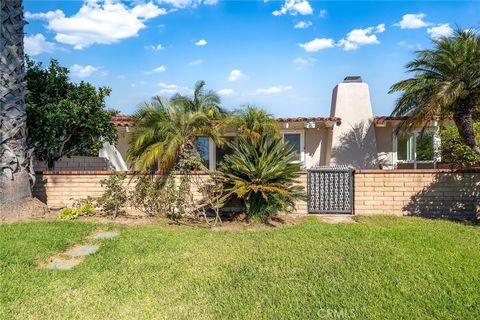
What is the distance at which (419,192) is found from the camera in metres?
9.62

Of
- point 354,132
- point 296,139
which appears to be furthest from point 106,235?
point 354,132

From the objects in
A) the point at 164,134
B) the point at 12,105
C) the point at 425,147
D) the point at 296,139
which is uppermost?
the point at 12,105

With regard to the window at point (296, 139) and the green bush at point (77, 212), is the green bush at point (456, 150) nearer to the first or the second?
the window at point (296, 139)

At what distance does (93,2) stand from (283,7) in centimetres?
661

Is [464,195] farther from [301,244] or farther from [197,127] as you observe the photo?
[197,127]

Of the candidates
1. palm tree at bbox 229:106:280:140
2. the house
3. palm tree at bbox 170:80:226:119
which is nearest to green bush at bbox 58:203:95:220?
palm tree at bbox 170:80:226:119

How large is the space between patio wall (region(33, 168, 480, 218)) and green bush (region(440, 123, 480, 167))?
190cm

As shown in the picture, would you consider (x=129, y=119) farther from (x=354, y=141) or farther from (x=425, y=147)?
(x=425, y=147)

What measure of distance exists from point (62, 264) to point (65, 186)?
522 centimetres

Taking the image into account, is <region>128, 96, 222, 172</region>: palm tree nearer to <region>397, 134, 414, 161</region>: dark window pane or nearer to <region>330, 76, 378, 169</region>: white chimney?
<region>330, 76, 378, 169</region>: white chimney

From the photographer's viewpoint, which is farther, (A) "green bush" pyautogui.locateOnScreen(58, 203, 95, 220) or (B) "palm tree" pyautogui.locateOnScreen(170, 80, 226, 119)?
(B) "palm tree" pyautogui.locateOnScreen(170, 80, 226, 119)

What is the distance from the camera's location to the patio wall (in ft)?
30.9

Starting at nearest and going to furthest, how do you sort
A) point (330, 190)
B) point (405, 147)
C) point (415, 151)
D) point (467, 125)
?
point (467, 125) → point (330, 190) → point (415, 151) → point (405, 147)

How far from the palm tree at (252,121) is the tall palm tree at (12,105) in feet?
20.1
